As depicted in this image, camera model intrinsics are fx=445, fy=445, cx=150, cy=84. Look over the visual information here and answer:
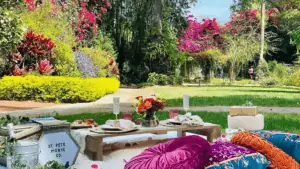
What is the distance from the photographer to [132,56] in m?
19.9

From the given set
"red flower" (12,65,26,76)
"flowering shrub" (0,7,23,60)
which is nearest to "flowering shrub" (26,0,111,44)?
"red flower" (12,65,26,76)

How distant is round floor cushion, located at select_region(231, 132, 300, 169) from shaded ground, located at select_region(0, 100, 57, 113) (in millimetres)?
8026

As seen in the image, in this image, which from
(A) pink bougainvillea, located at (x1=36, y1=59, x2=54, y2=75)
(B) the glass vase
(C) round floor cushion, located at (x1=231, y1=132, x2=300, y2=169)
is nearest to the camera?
(C) round floor cushion, located at (x1=231, y1=132, x2=300, y2=169)

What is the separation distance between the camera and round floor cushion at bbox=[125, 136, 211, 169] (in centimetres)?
207

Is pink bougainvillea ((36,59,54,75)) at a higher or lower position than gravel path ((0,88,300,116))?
higher

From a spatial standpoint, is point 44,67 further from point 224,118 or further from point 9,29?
point 224,118

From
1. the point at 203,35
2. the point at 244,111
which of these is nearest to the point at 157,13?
the point at 203,35

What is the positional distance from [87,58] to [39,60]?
236 cm

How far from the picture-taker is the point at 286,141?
8.43 ft

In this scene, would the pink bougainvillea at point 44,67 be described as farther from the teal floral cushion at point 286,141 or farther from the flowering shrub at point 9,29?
the teal floral cushion at point 286,141

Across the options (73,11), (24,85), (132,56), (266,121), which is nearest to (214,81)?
(132,56)

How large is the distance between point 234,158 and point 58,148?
100 inches

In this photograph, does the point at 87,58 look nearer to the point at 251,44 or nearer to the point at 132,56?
the point at 132,56

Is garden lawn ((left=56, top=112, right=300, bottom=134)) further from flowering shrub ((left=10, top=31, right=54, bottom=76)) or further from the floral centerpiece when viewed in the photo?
flowering shrub ((left=10, top=31, right=54, bottom=76))
